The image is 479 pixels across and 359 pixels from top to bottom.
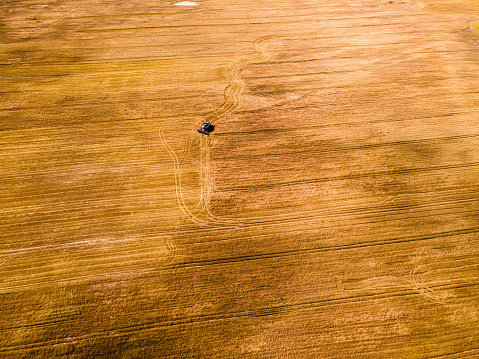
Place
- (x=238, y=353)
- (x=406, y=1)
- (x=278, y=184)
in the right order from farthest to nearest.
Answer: (x=406, y=1), (x=278, y=184), (x=238, y=353)

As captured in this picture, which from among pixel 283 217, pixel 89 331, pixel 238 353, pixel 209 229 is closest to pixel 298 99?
pixel 283 217

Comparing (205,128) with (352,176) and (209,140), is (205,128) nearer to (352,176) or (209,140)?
(209,140)

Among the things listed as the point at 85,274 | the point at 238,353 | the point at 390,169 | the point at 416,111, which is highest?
the point at 416,111

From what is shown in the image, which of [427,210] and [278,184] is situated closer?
[427,210]

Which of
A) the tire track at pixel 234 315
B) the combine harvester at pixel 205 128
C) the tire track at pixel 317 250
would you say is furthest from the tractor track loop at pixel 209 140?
the tire track at pixel 234 315

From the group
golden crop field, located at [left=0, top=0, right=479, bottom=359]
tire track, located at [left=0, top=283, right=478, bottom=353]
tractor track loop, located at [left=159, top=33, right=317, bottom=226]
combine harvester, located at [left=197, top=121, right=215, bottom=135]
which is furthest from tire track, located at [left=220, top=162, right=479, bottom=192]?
tire track, located at [left=0, top=283, right=478, bottom=353]

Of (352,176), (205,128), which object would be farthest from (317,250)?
(205,128)

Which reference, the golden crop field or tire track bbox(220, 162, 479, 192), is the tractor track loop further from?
tire track bbox(220, 162, 479, 192)

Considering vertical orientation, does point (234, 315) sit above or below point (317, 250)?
below

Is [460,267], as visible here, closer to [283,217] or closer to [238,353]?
[283,217]
